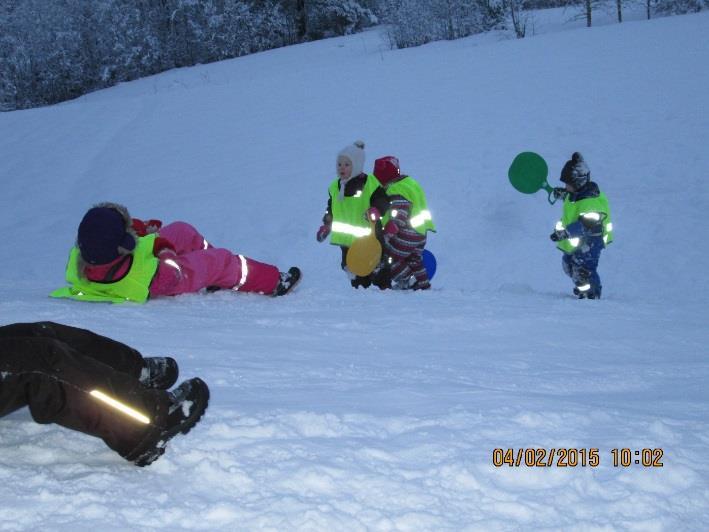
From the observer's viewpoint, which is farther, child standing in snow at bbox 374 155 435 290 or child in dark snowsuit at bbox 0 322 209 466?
child standing in snow at bbox 374 155 435 290

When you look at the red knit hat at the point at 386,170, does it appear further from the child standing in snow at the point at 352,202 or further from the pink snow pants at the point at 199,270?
the pink snow pants at the point at 199,270

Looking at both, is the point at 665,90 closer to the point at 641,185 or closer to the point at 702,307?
the point at 641,185

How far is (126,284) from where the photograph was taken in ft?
14.8

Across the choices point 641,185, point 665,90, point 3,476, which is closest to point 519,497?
point 3,476

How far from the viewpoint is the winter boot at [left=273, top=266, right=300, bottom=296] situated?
5.37 meters

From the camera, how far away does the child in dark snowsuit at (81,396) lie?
197 centimetres

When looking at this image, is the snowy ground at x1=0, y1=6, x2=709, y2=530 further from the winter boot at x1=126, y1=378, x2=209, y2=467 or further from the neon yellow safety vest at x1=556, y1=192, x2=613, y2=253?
the neon yellow safety vest at x1=556, y1=192, x2=613, y2=253

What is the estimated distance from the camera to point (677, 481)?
2.15 meters

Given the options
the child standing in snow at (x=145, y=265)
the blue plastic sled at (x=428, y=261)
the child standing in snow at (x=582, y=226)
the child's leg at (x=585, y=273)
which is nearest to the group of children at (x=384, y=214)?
the blue plastic sled at (x=428, y=261)

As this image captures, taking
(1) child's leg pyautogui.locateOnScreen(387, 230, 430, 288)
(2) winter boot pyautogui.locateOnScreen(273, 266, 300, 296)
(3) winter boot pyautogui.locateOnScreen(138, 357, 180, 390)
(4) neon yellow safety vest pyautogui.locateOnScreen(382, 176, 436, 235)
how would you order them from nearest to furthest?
(3) winter boot pyautogui.locateOnScreen(138, 357, 180, 390)
(2) winter boot pyautogui.locateOnScreen(273, 266, 300, 296)
(4) neon yellow safety vest pyautogui.locateOnScreen(382, 176, 436, 235)
(1) child's leg pyautogui.locateOnScreen(387, 230, 430, 288)

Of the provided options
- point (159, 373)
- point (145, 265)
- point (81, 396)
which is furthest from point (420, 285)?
point (81, 396)

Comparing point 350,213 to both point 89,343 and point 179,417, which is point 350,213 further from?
point 179,417
